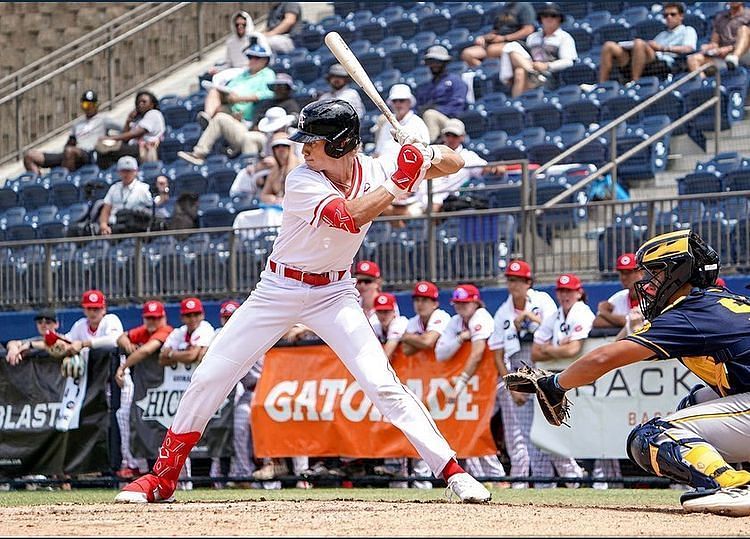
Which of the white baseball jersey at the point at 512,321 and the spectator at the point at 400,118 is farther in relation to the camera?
the spectator at the point at 400,118

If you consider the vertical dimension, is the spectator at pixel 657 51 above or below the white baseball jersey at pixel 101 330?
above

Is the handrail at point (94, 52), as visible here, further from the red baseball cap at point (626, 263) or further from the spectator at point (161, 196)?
the red baseball cap at point (626, 263)

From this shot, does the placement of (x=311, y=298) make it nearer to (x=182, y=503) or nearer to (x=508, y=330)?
(x=182, y=503)

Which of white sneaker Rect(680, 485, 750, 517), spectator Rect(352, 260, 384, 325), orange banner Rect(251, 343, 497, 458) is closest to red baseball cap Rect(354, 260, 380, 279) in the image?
spectator Rect(352, 260, 384, 325)

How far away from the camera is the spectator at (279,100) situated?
55.7ft

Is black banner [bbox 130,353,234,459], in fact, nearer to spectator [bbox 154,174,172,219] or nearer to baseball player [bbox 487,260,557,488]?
baseball player [bbox 487,260,557,488]

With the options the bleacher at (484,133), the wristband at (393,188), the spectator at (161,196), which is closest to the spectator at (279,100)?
the bleacher at (484,133)

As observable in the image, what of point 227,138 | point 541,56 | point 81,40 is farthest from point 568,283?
point 81,40

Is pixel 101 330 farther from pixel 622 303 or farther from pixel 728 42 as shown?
pixel 728 42

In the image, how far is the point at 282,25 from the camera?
20.2m

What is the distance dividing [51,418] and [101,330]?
0.98 meters

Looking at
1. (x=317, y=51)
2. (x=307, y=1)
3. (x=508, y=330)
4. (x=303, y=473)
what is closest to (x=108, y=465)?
(x=303, y=473)

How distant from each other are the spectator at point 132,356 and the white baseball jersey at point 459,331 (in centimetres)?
264

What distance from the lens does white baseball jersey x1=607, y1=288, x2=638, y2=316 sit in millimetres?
10695
